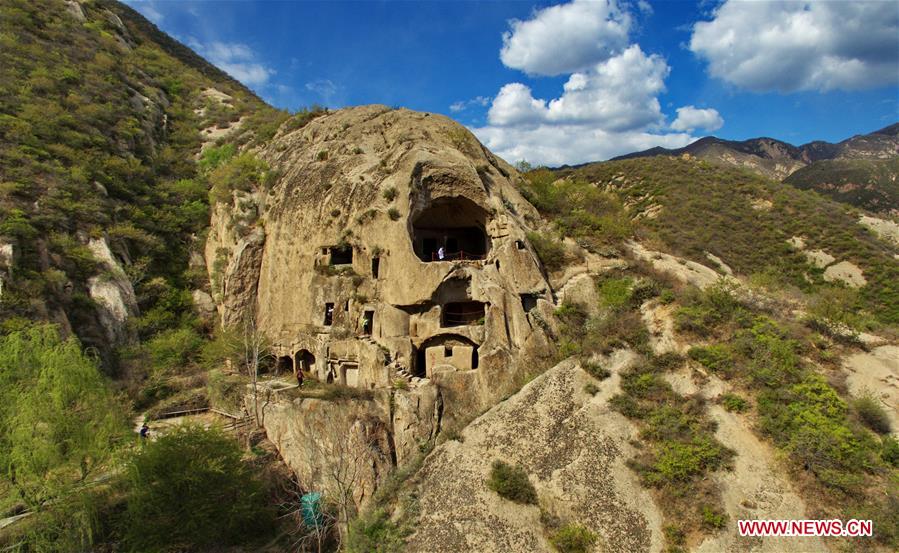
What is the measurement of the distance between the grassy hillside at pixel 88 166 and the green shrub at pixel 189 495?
9.45 meters

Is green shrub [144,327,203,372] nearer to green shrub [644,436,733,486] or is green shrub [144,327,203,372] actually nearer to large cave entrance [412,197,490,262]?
large cave entrance [412,197,490,262]

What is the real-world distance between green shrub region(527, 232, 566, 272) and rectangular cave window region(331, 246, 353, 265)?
9807mm

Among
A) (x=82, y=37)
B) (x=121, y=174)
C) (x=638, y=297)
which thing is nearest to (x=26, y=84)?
(x=121, y=174)

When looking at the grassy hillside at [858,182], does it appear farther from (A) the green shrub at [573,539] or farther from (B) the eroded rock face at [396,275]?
(A) the green shrub at [573,539]

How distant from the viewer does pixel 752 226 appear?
3697cm

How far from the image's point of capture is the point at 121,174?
2903 cm

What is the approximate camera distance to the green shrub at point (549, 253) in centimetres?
2103

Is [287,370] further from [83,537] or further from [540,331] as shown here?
[540,331]

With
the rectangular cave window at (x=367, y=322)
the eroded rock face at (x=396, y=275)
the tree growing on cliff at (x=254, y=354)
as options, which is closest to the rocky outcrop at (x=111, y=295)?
the eroded rock face at (x=396, y=275)

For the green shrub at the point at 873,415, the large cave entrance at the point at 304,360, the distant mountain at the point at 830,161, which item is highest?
the distant mountain at the point at 830,161

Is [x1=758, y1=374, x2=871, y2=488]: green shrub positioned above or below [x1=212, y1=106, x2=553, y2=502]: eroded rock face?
below

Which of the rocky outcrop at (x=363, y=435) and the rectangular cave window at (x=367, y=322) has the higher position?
the rectangular cave window at (x=367, y=322)

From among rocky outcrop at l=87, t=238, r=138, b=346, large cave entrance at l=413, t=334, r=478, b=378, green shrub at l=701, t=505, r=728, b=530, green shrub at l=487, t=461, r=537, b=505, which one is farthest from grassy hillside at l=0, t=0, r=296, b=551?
green shrub at l=701, t=505, r=728, b=530

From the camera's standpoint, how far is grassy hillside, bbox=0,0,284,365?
1998cm
